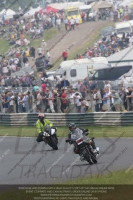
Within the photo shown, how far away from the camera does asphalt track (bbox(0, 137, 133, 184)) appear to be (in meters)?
14.2

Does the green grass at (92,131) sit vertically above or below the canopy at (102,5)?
below

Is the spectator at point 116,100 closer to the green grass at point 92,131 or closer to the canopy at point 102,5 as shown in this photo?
the green grass at point 92,131

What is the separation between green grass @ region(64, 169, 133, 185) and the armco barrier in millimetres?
9704

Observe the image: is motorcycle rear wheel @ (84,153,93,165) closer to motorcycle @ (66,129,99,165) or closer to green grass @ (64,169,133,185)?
motorcycle @ (66,129,99,165)

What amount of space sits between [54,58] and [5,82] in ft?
48.2

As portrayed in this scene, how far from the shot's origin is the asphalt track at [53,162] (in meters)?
14.2

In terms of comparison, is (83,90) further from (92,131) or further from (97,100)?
(92,131)

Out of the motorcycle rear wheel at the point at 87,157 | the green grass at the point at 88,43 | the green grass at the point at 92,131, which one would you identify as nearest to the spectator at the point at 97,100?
the green grass at the point at 92,131

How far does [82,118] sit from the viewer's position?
2458cm

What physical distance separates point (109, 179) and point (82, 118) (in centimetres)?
1180

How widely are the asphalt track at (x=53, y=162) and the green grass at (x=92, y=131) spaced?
99 cm

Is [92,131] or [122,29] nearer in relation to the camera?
[92,131]

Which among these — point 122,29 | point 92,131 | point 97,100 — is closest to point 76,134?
point 92,131

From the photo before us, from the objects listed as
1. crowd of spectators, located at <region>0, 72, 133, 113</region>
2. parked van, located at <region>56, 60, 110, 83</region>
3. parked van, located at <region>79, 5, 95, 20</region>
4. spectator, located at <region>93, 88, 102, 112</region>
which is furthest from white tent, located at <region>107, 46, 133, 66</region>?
parked van, located at <region>79, 5, 95, 20</region>
